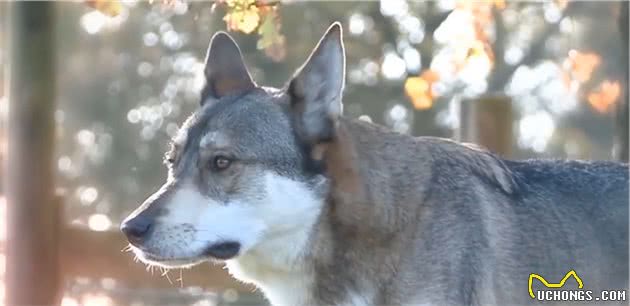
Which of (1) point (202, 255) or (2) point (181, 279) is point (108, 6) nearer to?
(2) point (181, 279)

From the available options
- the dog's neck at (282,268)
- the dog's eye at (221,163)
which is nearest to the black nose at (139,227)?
the dog's eye at (221,163)

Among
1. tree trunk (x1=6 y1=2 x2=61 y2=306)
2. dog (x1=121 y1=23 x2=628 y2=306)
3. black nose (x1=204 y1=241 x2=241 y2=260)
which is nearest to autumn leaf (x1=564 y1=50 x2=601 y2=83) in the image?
dog (x1=121 y1=23 x2=628 y2=306)

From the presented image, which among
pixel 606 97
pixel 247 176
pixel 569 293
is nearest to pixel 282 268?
pixel 247 176

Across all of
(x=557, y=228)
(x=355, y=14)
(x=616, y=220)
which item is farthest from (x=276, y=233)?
(x=355, y=14)

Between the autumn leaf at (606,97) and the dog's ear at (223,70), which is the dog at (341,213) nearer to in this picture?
the dog's ear at (223,70)

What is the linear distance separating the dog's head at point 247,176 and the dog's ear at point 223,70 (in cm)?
21

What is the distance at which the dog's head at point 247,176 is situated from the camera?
168 inches

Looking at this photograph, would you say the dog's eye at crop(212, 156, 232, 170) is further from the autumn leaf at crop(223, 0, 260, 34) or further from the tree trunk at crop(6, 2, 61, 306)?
the tree trunk at crop(6, 2, 61, 306)

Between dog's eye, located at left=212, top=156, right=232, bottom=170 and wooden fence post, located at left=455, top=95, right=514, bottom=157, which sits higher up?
wooden fence post, located at left=455, top=95, right=514, bottom=157

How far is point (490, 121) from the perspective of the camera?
6176 mm

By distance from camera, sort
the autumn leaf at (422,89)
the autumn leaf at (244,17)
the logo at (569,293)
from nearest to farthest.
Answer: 1. the logo at (569,293)
2. the autumn leaf at (244,17)
3. the autumn leaf at (422,89)

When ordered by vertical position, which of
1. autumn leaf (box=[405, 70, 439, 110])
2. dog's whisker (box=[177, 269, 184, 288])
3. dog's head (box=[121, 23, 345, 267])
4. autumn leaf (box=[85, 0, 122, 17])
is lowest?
dog's whisker (box=[177, 269, 184, 288])

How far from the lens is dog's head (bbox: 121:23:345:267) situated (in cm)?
426

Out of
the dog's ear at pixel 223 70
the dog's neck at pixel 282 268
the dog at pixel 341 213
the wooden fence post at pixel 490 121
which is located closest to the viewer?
the dog at pixel 341 213
